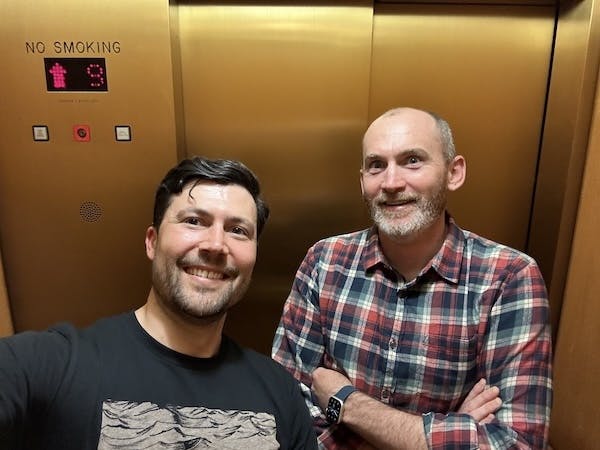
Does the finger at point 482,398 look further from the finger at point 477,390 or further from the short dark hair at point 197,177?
the short dark hair at point 197,177

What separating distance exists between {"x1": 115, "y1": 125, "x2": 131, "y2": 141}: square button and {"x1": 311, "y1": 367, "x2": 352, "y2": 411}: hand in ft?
3.09

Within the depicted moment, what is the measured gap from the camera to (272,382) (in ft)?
3.51

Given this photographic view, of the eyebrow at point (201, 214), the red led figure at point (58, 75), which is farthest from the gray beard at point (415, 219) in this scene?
the red led figure at point (58, 75)

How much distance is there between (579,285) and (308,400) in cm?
97

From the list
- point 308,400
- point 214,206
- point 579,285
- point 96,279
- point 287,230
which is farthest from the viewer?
point 287,230

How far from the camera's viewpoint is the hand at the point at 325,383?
1.16 metres

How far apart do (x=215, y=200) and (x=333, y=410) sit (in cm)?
59

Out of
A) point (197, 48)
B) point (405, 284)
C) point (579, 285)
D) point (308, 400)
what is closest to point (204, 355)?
point (308, 400)

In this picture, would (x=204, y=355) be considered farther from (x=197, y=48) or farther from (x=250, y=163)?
(x=197, y=48)

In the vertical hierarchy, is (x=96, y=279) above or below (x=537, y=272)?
below

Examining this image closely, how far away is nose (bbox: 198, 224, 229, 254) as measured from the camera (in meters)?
Answer: 1.00

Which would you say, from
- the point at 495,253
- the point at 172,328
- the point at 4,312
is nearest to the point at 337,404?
the point at 172,328

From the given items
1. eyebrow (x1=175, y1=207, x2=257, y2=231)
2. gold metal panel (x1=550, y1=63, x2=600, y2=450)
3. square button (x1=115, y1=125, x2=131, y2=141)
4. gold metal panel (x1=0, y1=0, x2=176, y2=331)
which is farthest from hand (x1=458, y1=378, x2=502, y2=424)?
square button (x1=115, y1=125, x2=131, y2=141)

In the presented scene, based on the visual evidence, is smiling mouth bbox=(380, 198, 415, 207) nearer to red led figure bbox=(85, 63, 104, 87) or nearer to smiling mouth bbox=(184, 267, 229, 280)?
smiling mouth bbox=(184, 267, 229, 280)
